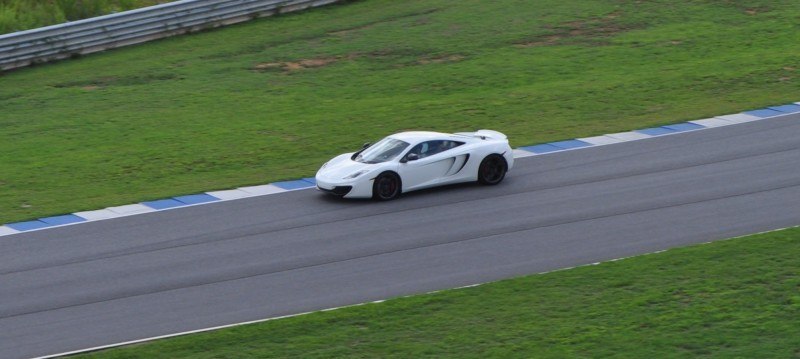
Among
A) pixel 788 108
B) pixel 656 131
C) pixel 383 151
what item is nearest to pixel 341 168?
pixel 383 151

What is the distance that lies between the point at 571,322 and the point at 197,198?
8571 mm

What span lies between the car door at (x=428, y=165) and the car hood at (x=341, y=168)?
2.14 feet

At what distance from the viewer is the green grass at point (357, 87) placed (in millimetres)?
22219

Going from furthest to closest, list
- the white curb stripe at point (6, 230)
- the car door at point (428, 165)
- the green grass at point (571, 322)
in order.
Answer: the car door at point (428, 165), the white curb stripe at point (6, 230), the green grass at point (571, 322)

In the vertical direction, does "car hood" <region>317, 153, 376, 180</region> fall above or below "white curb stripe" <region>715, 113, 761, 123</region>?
above

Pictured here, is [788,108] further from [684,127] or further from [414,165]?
[414,165]

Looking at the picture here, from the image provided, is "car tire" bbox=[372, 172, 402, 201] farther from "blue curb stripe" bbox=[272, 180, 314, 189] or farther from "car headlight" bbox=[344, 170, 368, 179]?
"blue curb stripe" bbox=[272, 180, 314, 189]

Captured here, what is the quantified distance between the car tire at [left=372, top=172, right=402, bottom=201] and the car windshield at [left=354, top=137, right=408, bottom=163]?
39 centimetres

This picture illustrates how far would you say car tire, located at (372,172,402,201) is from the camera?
19031mm

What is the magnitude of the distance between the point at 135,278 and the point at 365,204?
463 cm

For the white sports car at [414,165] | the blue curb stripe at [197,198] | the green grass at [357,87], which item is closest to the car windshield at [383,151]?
the white sports car at [414,165]

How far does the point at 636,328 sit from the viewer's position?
13.3 m

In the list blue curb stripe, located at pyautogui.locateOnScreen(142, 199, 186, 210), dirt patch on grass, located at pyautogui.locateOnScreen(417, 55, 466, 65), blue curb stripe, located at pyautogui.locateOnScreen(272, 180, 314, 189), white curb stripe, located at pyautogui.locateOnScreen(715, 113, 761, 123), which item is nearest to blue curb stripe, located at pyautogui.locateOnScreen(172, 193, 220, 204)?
blue curb stripe, located at pyautogui.locateOnScreen(142, 199, 186, 210)

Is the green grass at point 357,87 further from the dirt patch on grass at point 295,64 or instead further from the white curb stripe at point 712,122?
the white curb stripe at point 712,122
